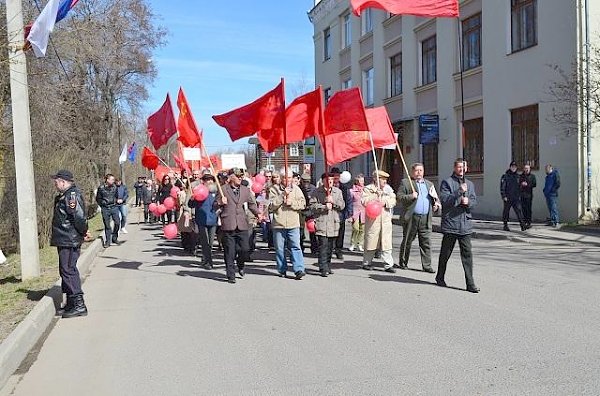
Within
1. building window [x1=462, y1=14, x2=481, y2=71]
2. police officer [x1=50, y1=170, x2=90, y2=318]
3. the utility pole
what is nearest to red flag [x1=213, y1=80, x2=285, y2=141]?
the utility pole

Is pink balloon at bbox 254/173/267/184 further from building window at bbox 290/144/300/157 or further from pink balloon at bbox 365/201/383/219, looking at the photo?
building window at bbox 290/144/300/157

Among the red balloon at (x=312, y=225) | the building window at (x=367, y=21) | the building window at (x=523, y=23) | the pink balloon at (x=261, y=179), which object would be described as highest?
the building window at (x=367, y=21)

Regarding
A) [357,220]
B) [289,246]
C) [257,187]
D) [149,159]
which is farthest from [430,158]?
[289,246]

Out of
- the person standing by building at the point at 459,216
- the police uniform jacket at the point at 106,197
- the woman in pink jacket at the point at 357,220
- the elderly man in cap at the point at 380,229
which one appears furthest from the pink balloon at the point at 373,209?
the police uniform jacket at the point at 106,197

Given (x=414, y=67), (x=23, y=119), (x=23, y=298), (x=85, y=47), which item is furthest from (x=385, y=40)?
(x=23, y=298)

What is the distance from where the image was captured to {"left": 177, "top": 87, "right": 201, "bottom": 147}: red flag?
11.3 meters

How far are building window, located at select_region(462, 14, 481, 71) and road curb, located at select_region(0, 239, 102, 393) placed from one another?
17231 mm

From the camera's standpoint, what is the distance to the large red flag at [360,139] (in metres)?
11.7

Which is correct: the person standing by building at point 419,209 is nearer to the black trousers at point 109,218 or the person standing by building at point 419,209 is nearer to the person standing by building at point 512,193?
the person standing by building at point 512,193

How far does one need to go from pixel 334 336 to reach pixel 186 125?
666cm

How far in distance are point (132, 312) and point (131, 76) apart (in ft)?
118

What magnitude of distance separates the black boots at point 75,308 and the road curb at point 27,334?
0.18m

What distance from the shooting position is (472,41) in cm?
2186

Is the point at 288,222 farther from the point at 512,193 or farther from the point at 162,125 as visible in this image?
the point at 512,193
